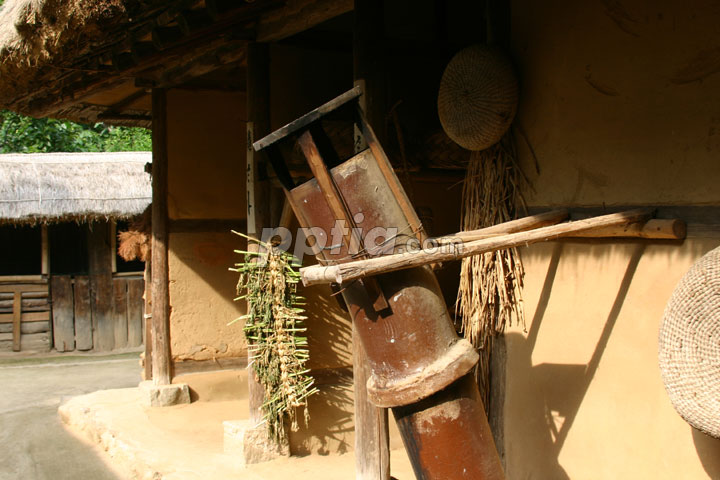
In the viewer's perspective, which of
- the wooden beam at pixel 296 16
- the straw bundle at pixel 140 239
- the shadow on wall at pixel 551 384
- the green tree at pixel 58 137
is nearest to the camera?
the shadow on wall at pixel 551 384

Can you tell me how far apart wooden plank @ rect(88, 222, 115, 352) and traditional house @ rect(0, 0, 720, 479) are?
A: 4.54 metres

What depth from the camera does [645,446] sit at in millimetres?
2385

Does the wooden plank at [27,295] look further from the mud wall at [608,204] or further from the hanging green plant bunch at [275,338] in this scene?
the mud wall at [608,204]

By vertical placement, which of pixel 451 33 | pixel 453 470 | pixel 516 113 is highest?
pixel 451 33

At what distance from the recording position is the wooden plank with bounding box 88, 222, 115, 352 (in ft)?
37.3

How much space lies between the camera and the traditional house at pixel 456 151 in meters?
2.35

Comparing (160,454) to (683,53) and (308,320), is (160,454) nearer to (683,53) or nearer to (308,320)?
(308,320)

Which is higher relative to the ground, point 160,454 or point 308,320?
point 308,320

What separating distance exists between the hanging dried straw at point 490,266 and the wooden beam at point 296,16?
1324mm

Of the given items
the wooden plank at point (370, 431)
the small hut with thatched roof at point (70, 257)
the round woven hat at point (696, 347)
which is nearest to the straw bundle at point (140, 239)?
the small hut with thatched roof at point (70, 257)

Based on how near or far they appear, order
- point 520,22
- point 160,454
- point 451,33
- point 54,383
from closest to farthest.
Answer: point 520,22 < point 160,454 < point 451,33 < point 54,383

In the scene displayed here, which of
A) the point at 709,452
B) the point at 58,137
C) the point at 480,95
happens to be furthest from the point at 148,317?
the point at 58,137

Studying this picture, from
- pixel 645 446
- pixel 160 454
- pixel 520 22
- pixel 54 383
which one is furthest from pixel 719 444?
pixel 54 383

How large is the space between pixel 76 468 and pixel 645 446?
178 inches
